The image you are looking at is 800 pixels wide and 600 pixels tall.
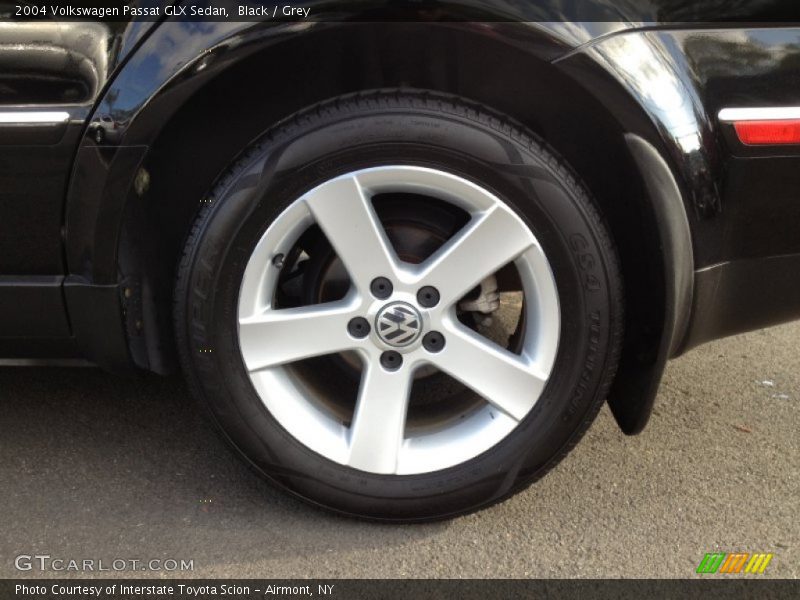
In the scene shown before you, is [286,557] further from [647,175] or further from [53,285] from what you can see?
[647,175]

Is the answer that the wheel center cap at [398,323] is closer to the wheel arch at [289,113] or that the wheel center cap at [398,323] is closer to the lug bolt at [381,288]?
the lug bolt at [381,288]

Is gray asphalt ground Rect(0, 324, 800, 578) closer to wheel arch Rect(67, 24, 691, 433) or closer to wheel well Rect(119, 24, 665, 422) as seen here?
wheel arch Rect(67, 24, 691, 433)

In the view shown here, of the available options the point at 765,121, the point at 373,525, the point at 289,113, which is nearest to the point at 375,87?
the point at 289,113

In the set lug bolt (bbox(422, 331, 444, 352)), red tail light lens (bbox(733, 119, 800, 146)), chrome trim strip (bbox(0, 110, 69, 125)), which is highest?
chrome trim strip (bbox(0, 110, 69, 125))

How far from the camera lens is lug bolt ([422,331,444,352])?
6.22 feet

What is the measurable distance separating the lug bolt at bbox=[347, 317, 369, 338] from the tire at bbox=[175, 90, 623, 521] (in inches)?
0.5

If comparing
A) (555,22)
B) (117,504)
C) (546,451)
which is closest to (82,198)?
(117,504)

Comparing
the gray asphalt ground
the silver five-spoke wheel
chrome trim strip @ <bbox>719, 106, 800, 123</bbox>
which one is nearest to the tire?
the silver five-spoke wheel

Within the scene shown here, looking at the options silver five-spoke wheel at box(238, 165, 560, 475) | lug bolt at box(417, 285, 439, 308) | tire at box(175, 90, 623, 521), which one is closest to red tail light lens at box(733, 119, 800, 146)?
tire at box(175, 90, 623, 521)

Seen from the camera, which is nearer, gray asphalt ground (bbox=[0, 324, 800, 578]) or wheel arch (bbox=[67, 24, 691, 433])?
wheel arch (bbox=[67, 24, 691, 433])

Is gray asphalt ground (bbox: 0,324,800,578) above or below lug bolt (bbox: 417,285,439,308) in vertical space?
below

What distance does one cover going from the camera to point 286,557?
1.90 m

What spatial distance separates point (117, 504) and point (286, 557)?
497mm

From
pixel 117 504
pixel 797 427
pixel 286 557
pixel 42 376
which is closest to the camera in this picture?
pixel 286 557
